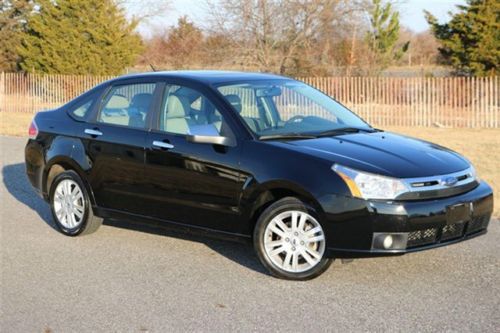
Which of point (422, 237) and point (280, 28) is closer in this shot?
point (422, 237)

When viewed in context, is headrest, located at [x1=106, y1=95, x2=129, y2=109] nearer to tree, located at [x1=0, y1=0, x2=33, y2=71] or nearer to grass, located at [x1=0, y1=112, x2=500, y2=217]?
grass, located at [x1=0, y1=112, x2=500, y2=217]

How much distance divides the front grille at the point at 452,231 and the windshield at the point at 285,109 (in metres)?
1.42

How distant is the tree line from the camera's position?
83.8 ft

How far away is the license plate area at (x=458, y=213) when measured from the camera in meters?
5.43

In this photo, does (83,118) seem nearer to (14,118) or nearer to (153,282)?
(153,282)

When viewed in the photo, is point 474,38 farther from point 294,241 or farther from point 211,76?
point 294,241

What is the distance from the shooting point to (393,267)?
19.6ft

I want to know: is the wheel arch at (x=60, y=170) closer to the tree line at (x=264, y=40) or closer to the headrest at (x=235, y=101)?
the headrest at (x=235, y=101)

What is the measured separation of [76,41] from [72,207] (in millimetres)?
27232

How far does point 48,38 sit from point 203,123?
29102 millimetres

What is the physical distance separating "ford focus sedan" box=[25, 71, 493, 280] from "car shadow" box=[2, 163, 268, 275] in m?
0.32

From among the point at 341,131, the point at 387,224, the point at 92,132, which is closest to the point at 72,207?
the point at 92,132

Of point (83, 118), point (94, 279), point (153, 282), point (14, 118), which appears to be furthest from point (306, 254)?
point (14, 118)

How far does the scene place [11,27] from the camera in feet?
133
